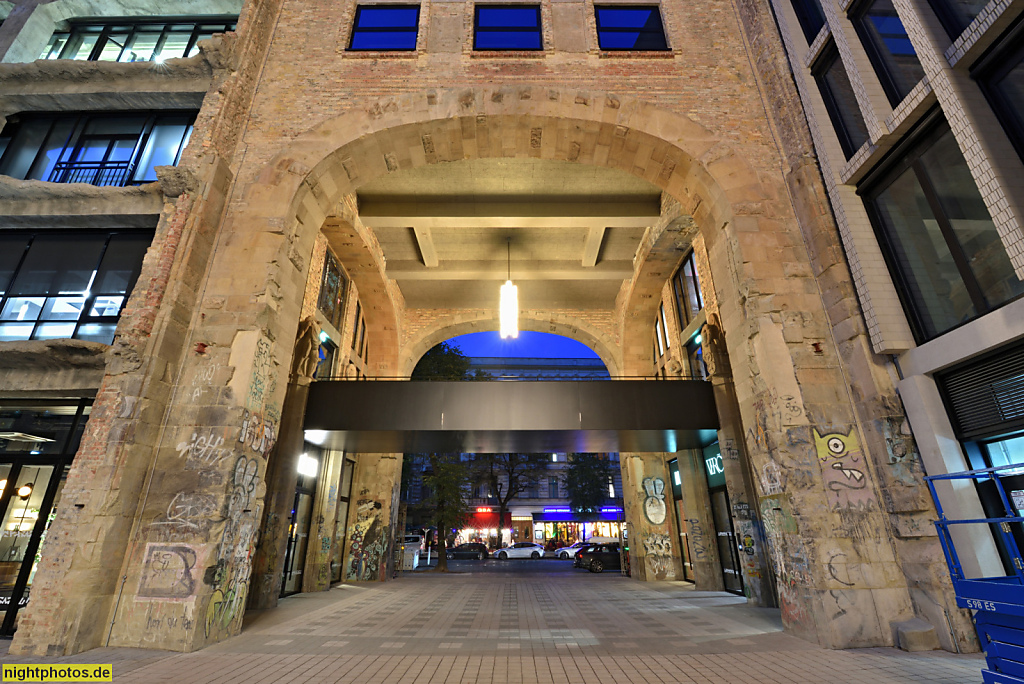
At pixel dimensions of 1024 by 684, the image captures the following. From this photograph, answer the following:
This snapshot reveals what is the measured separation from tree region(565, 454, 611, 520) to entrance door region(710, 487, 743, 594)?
20580 millimetres

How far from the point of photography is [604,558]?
60.2 ft

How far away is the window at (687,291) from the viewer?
41.2 ft

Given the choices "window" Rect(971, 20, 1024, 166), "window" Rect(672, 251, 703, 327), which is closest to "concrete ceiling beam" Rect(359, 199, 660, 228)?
"window" Rect(672, 251, 703, 327)

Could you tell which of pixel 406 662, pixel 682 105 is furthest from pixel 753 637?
pixel 682 105

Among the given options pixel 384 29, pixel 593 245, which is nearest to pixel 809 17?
pixel 593 245

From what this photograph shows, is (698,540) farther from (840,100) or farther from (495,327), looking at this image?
(495,327)

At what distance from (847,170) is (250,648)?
36.7 feet

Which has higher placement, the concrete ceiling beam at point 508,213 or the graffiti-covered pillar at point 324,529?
the concrete ceiling beam at point 508,213

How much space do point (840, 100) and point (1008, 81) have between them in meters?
2.88

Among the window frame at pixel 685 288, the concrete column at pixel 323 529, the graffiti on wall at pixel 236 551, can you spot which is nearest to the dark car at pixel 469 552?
the concrete column at pixel 323 529

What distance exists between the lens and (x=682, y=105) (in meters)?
9.22

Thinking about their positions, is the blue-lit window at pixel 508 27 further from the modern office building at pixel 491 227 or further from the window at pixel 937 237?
the window at pixel 937 237

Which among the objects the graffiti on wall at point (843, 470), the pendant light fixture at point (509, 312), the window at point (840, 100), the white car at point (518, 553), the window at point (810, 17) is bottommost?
the white car at point (518, 553)

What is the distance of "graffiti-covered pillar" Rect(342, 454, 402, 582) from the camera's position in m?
14.3
